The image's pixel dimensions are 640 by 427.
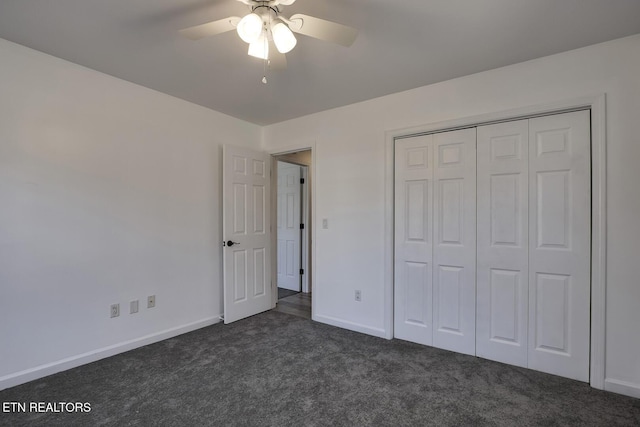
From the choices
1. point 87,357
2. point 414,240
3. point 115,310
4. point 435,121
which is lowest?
point 87,357

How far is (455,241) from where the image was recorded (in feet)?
8.91

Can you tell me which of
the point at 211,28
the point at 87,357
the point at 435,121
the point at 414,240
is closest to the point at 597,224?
the point at 414,240

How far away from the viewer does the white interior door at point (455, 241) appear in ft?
8.65

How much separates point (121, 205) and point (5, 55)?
1257 mm

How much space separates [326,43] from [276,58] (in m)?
0.45

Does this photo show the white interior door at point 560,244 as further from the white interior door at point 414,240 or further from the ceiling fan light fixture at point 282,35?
the ceiling fan light fixture at point 282,35

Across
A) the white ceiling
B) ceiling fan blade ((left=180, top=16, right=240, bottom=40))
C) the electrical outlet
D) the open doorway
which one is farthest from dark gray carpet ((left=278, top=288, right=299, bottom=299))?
ceiling fan blade ((left=180, top=16, right=240, bottom=40))

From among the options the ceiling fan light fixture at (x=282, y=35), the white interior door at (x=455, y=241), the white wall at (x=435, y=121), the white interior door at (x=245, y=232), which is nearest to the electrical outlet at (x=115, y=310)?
the white interior door at (x=245, y=232)

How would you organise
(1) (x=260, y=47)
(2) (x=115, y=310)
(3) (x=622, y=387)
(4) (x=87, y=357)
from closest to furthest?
(1) (x=260, y=47) → (3) (x=622, y=387) → (4) (x=87, y=357) → (2) (x=115, y=310)

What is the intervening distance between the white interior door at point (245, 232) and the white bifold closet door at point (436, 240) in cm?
170

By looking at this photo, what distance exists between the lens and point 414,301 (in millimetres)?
2920

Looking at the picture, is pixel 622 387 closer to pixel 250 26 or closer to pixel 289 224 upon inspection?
pixel 250 26

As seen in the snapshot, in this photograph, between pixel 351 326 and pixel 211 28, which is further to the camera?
pixel 351 326

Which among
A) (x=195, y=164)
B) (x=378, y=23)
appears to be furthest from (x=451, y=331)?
(x=195, y=164)
